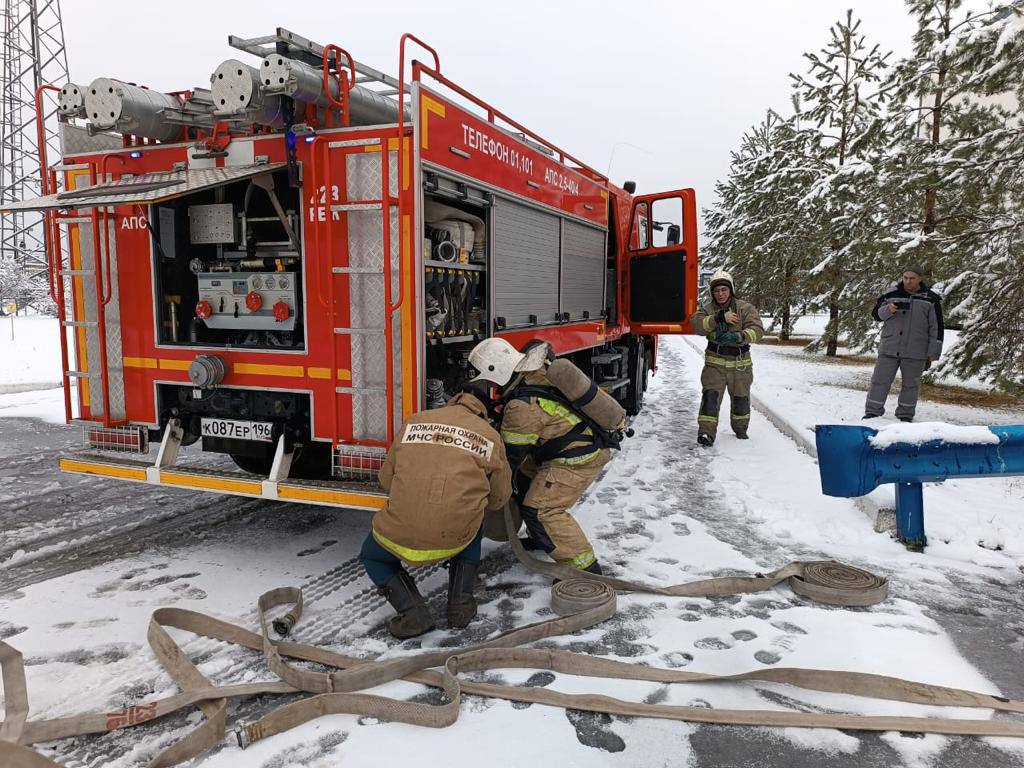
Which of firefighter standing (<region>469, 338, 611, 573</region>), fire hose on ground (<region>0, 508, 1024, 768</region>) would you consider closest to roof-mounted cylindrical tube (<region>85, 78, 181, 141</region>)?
firefighter standing (<region>469, 338, 611, 573</region>)

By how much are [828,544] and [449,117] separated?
3.75 metres

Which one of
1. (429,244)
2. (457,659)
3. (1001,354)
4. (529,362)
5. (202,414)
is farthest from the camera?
(1001,354)

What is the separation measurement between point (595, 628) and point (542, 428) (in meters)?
1.18

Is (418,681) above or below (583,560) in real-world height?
below

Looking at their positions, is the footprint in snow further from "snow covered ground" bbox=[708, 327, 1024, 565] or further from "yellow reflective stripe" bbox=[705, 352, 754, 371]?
"yellow reflective stripe" bbox=[705, 352, 754, 371]

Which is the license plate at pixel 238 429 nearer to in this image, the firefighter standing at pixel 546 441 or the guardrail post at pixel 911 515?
the firefighter standing at pixel 546 441

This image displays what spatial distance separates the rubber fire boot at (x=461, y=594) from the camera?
3576 millimetres

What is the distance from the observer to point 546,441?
4.30 m

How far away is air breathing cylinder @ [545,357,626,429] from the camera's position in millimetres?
4145

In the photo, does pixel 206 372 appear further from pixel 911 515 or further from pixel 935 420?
pixel 935 420

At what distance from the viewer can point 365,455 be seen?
4262 millimetres

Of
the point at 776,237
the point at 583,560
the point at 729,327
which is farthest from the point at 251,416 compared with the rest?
the point at 776,237

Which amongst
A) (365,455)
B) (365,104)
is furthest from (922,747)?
(365,104)

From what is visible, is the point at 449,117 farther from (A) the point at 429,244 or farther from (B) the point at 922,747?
(B) the point at 922,747
